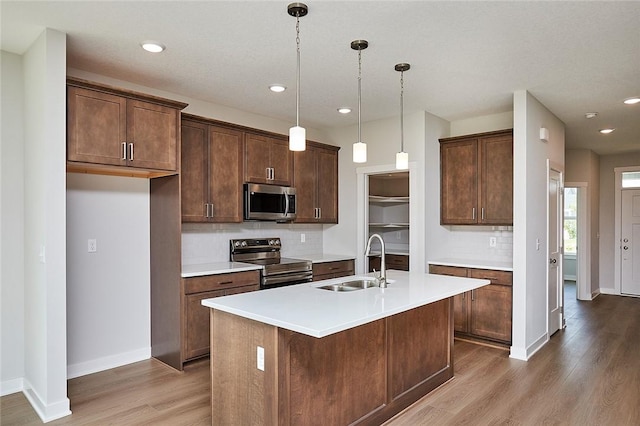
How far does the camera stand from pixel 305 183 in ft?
17.1

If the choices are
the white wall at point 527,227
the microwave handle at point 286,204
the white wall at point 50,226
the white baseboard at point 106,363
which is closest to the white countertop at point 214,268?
the microwave handle at point 286,204

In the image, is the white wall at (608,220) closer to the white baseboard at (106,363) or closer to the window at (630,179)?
the window at (630,179)

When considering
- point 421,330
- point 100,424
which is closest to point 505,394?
point 421,330

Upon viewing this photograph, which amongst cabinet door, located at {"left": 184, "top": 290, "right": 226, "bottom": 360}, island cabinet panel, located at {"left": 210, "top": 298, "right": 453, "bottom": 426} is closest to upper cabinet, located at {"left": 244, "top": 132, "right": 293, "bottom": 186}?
cabinet door, located at {"left": 184, "top": 290, "right": 226, "bottom": 360}

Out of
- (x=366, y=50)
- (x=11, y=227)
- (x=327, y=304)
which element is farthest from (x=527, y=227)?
(x=11, y=227)

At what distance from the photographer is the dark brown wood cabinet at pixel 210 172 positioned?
396 cm

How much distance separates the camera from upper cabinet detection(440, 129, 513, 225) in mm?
4574

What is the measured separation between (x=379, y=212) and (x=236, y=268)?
122 inches

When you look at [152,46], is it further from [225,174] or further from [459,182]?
[459,182]

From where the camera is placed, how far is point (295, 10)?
2.46m

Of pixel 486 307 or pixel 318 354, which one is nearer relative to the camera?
pixel 318 354

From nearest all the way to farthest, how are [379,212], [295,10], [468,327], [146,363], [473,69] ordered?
[295,10]
[473,69]
[146,363]
[468,327]
[379,212]

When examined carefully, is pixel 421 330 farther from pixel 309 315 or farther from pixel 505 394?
pixel 309 315

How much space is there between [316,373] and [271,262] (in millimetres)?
2500
